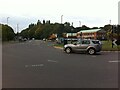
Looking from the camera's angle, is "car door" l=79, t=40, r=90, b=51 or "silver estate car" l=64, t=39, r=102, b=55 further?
"car door" l=79, t=40, r=90, b=51

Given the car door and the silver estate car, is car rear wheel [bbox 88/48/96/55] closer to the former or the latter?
the silver estate car

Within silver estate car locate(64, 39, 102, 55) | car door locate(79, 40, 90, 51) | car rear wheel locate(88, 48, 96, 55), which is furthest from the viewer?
car door locate(79, 40, 90, 51)

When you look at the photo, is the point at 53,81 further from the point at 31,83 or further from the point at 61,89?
the point at 61,89

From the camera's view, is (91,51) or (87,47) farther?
(87,47)

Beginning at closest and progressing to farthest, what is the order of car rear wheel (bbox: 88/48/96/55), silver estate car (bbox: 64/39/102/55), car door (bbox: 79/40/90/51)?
car rear wheel (bbox: 88/48/96/55) < silver estate car (bbox: 64/39/102/55) < car door (bbox: 79/40/90/51)

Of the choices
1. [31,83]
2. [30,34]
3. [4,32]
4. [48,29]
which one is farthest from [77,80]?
[30,34]

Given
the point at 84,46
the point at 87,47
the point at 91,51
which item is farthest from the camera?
the point at 84,46

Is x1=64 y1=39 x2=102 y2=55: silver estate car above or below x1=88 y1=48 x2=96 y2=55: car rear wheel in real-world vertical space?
above

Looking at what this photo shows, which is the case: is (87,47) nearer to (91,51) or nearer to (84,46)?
(84,46)

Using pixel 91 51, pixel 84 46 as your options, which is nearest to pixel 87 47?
pixel 84 46

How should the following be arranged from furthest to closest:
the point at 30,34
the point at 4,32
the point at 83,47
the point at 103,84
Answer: the point at 30,34
the point at 4,32
the point at 83,47
the point at 103,84

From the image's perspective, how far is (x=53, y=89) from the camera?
8836 mm

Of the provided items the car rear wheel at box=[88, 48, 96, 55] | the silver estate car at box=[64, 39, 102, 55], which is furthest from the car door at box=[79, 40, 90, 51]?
the car rear wheel at box=[88, 48, 96, 55]

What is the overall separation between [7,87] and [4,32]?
8672cm
